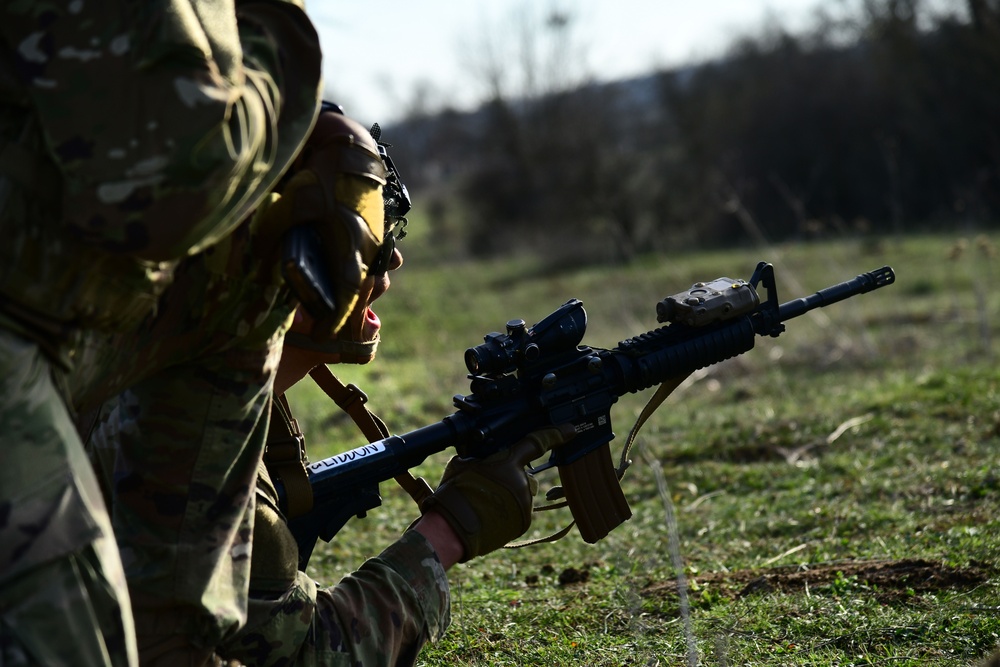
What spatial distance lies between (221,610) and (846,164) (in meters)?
27.0

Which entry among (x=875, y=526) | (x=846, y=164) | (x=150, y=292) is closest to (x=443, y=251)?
(x=846, y=164)

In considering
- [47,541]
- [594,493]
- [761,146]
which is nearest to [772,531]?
[594,493]

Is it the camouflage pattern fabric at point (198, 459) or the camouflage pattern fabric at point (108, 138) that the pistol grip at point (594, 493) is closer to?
the camouflage pattern fabric at point (198, 459)

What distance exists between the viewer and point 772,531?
184 inches

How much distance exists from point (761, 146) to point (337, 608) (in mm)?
27793

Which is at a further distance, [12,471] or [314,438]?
[314,438]

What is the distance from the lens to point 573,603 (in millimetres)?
3953

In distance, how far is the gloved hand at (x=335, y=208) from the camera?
7.14ft

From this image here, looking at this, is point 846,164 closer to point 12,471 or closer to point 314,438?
point 314,438

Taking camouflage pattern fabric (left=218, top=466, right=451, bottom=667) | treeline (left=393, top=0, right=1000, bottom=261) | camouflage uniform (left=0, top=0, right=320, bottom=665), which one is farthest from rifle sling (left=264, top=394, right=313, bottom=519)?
treeline (left=393, top=0, right=1000, bottom=261)

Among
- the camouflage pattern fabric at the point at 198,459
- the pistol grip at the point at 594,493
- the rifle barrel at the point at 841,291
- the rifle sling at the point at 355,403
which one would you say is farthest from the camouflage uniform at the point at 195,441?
the rifle barrel at the point at 841,291

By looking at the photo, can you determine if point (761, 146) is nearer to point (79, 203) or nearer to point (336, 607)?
point (336, 607)

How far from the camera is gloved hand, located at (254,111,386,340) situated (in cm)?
218

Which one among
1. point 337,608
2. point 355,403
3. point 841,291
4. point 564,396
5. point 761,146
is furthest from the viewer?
point 761,146
